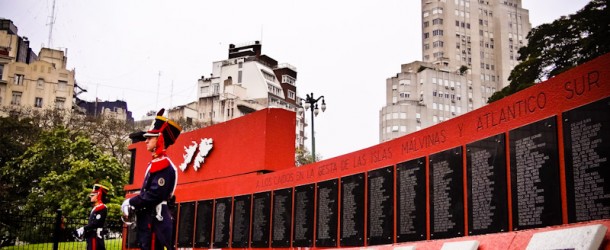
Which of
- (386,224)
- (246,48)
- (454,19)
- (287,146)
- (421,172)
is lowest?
(386,224)

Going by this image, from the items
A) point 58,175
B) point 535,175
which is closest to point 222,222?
point 535,175

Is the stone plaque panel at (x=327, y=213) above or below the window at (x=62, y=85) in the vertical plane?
below

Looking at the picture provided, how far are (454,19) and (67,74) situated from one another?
53.8 metres

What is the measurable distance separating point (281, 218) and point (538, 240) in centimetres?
605

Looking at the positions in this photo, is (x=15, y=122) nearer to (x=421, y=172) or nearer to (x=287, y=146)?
(x=287, y=146)

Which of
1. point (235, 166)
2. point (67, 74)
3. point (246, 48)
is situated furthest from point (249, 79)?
point (235, 166)

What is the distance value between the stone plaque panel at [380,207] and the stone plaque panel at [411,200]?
188mm

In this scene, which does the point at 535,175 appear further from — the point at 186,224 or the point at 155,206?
the point at 186,224

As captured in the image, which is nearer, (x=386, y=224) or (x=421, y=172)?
(x=421, y=172)

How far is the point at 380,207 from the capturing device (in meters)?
8.45

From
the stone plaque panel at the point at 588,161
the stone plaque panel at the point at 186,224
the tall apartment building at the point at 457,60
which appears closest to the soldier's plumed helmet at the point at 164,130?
the stone plaque panel at the point at 588,161

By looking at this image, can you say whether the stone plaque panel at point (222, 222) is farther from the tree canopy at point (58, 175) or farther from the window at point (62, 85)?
the window at point (62, 85)

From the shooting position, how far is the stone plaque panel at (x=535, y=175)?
18.5ft

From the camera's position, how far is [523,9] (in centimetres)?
9031
